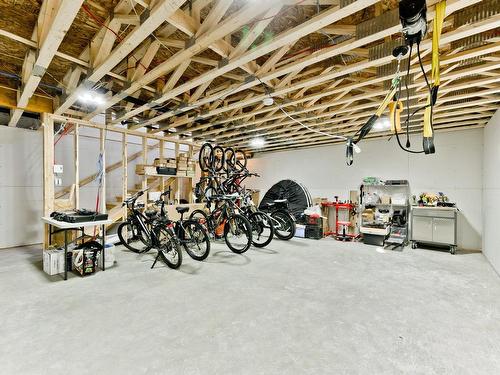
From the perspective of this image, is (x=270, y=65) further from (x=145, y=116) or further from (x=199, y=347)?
(x=145, y=116)

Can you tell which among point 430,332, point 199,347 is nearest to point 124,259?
point 199,347

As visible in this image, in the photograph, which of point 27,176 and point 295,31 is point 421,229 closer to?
point 295,31

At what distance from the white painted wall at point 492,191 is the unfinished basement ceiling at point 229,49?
44 centimetres

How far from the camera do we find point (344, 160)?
6.68 m

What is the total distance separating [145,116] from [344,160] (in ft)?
17.2

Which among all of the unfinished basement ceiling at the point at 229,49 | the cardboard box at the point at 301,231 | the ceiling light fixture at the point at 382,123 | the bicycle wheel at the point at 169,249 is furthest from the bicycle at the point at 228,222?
the ceiling light fixture at the point at 382,123

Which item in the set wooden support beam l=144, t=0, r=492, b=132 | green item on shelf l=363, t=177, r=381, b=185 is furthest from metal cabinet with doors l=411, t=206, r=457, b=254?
wooden support beam l=144, t=0, r=492, b=132

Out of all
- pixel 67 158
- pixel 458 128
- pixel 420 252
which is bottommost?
pixel 420 252

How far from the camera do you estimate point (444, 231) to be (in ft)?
15.2

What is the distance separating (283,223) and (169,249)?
2673mm

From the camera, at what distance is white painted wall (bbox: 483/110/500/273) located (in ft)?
11.9

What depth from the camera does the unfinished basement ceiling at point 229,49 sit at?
6.11 feet

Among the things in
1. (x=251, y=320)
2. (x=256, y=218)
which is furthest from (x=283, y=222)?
(x=251, y=320)

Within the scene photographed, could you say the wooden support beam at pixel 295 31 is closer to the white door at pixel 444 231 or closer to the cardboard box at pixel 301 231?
the cardboard box at pixel 301 231
